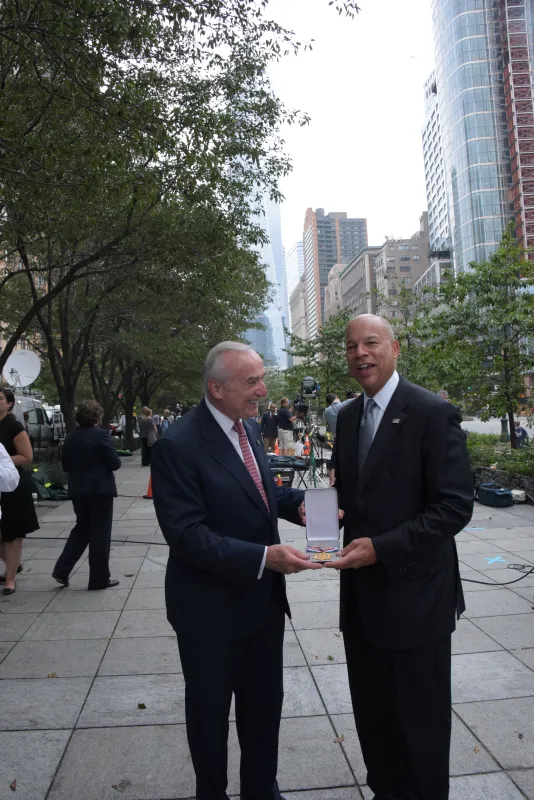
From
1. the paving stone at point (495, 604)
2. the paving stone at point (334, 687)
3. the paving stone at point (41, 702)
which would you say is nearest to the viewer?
the paving stone at point (41, 702)

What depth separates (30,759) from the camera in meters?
3.33

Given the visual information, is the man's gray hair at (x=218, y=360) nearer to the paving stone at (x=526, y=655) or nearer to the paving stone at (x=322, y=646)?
the paving stone at (x=322, y=646)

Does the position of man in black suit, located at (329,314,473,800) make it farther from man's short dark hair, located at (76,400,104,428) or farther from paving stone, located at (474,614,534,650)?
man's short dark hair, located at (76,400,104,428)

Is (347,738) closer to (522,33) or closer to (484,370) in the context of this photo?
(484,370)

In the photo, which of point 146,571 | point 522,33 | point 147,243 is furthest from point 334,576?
point 522,33

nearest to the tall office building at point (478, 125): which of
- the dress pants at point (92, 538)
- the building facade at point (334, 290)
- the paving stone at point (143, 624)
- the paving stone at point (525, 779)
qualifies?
the building facade at point (334, 290)

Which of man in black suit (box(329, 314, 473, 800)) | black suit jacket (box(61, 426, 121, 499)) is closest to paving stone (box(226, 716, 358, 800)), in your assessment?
man in black suit (box(329, 314, 473, 800))

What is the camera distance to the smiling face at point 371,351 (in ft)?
8.63

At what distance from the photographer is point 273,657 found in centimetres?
271

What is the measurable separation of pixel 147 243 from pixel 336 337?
24544 mm

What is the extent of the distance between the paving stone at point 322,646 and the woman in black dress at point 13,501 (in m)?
3.00

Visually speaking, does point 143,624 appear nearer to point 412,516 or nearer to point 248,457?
point 248,457

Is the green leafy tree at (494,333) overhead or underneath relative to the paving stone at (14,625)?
overhead

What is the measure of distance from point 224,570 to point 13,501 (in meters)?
4.75
